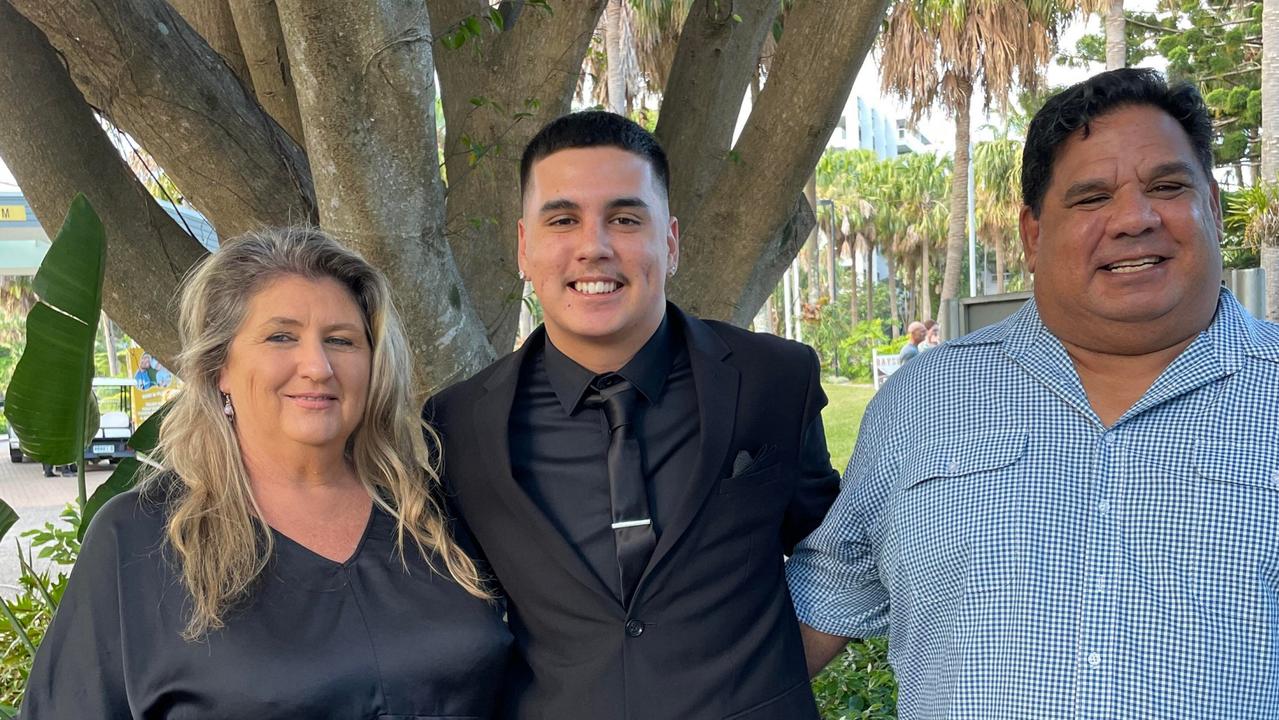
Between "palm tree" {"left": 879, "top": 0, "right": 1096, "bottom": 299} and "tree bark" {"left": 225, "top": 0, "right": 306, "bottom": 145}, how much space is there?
16.1m

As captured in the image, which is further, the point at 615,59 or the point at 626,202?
the point at 615,59

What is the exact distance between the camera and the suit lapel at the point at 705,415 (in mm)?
2447

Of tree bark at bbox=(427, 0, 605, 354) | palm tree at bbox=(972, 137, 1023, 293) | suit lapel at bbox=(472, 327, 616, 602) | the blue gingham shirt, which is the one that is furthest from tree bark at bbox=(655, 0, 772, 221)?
palm tree at bbox=(972, 137, 1023, 293)

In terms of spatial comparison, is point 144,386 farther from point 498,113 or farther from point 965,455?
point 965,455

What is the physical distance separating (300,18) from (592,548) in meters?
1.68

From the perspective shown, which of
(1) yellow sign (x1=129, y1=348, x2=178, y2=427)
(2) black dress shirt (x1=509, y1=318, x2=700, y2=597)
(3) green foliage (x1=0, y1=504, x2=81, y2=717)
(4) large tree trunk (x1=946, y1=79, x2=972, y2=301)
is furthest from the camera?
(4) large tree trunk (x1=946, y1=79, x2=972, y2=301)

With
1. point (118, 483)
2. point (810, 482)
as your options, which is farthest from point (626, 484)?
point (118, 483)

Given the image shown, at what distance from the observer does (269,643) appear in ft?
7.70

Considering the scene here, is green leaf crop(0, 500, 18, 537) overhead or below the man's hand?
overhead

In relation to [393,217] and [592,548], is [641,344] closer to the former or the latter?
[592,548]

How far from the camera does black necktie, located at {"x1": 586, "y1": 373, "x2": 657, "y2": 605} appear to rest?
2.43 meters

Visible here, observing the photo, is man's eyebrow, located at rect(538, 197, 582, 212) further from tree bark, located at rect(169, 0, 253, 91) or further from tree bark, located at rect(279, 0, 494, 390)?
tree bark, located at rect(169, 0, 253, 91)

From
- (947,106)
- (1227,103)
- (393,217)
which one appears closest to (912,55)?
(947,106)

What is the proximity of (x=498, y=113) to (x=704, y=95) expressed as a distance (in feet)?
3.16
